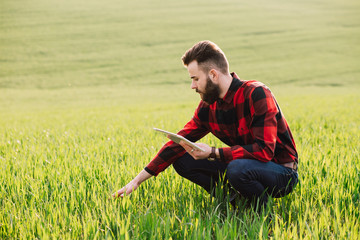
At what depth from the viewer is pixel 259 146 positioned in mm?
2781

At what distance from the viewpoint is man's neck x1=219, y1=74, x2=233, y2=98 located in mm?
2976

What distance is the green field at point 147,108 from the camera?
2695 millimetres

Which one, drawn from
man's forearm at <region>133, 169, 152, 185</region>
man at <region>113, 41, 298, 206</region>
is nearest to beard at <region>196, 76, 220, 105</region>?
man at <region>113, 41, 298, 206</region>

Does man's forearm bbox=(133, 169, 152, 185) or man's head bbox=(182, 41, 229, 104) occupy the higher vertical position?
man's head bbox=(182, 41, 229, 104)

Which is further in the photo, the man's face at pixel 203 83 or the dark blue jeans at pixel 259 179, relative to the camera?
the man's face at pixel 203 83

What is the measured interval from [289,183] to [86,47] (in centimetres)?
3154

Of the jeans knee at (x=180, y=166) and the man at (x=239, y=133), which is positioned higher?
the man at (x=239, y=133)

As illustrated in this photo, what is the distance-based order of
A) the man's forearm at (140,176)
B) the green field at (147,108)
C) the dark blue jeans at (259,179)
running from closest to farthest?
the green field at (147,108) < the dark blue jeans at (259,179) < the man's forearm at (140,176)

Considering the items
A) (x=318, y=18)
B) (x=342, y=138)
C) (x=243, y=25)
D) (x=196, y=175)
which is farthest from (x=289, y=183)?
(x=318, y=18)

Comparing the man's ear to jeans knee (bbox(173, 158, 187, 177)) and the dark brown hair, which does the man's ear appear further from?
jeans knee (bbox(173, 158, 187, 177))

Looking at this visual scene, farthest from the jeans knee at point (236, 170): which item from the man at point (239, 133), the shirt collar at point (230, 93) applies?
the shirt collar at point (230, 93)

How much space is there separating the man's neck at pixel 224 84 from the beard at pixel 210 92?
34mm

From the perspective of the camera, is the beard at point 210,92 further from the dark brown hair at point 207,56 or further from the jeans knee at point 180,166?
the jeans knee at point 180,166

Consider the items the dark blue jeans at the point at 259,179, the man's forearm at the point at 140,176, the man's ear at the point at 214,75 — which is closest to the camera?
the dark blue jeans at the point at 259,179
